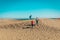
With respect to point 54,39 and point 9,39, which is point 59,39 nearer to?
point 54,39

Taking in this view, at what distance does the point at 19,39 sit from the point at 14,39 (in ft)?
1.39

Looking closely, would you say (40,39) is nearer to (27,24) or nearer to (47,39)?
(47,39)

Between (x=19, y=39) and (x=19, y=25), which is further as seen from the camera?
(x=19, y=25)

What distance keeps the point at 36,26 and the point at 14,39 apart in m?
8.29

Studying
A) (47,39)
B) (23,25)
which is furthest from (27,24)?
(47,39)

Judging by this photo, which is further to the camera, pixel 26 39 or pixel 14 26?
pixel 14 26

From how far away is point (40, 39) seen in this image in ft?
44.5

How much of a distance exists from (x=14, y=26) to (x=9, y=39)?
8.95 metres

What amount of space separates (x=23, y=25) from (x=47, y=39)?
28.7 feet

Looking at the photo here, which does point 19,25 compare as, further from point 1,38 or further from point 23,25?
point 1,38

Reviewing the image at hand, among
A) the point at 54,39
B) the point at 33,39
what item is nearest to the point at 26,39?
the point at 33,39

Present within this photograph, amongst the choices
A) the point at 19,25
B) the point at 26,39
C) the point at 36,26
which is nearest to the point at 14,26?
the point at 19,25

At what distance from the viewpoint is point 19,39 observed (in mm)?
13227

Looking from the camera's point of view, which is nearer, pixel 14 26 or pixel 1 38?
pixel 1 38
